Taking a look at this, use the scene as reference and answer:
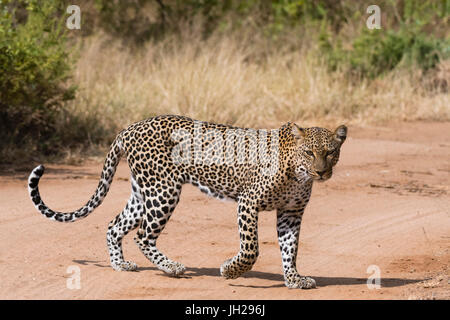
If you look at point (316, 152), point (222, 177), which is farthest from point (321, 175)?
point (222, 177)

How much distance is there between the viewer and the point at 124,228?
6.67 m

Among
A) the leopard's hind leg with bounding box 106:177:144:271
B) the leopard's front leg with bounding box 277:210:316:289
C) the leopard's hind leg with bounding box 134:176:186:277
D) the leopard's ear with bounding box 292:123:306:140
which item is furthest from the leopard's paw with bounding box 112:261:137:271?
the leopard's ear with bounding box 292:123:306:140

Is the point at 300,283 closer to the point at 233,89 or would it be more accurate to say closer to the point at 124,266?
the point at 124,266

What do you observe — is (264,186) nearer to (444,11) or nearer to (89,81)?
(89,81)

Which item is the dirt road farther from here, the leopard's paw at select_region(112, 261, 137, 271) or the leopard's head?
the leopard's head

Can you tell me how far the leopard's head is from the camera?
5.90 meters

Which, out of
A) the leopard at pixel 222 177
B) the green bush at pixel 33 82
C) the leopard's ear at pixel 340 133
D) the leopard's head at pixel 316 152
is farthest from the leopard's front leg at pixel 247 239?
the green bush at pixel 33 82

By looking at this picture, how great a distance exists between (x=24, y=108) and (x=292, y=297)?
7.10 m

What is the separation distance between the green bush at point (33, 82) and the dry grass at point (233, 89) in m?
0.65

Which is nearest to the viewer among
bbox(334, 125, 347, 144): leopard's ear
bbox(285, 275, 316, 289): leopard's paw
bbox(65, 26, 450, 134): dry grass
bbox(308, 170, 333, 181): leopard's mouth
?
bbox(308, 170, 333, 181): leopard's mouth

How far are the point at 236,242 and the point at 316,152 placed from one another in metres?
1.97

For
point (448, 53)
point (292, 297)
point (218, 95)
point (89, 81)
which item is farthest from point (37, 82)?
point (448, 53)

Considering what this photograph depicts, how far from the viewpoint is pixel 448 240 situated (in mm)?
7859

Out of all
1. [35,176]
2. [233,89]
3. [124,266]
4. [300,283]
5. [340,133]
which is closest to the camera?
[340,133]
